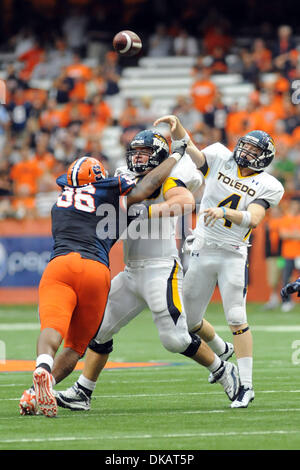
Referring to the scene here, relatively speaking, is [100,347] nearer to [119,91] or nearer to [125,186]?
[125,186]

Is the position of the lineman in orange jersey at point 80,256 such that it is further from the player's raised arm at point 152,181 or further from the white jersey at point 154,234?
the white jersey at point 154,234

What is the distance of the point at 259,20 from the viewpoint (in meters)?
23.4

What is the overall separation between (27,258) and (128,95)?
6023mm

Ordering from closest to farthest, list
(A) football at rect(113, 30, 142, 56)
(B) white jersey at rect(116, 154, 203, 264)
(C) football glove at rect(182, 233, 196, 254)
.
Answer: (B) white jersey at rect(116, 154, 203, 264) → (C) football glove at rect(182, 233, 196, 254) → (A) football at rect(113, 30, 142, 56)

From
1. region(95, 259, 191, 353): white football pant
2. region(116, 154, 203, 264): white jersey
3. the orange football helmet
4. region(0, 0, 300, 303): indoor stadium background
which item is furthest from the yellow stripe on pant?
region(0, 0, 300, 303): indoor stadium background

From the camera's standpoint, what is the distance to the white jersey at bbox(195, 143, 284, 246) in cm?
738

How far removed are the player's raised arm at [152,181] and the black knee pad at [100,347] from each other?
1008 mm

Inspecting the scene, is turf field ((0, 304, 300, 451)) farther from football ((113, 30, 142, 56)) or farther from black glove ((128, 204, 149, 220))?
football ((113, 30, 142, 56))

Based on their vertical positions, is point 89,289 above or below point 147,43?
below

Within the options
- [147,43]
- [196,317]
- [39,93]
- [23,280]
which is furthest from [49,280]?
[147,43]

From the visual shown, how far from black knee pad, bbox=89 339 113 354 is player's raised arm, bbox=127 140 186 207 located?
3.31ft

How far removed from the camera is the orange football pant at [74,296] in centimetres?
636

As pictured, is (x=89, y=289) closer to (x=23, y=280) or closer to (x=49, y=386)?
(x=49, y=386)
